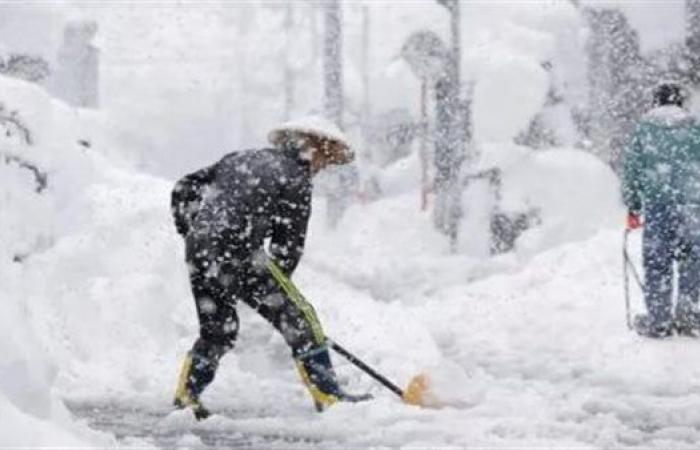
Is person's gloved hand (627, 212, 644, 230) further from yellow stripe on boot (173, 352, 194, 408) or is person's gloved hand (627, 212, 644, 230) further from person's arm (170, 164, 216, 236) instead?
yellow stripe on boot (173, 352, 194, 408)


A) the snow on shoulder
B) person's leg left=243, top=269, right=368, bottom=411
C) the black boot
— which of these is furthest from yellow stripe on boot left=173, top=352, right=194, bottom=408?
the snow on shoulder

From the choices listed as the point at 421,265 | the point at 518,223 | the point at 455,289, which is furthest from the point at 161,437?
the point at 518,223

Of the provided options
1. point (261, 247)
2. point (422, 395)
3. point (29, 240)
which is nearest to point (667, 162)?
point (422, 395)

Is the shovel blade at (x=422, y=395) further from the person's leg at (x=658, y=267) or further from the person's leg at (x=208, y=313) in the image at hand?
the person's leg at (x=658, y=267)

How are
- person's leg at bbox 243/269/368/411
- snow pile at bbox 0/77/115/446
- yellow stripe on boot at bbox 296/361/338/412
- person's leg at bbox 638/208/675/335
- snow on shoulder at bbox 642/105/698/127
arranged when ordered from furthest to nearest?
snow on shoulder at bbox 642/105/698/127 → person's leg at bbox 638/208/675/335 → yellow stripe on boot at bbox 296/361/338/412 → person's leg at bbox 243/269/368/411 → snow pile at bbox 0/77/115/446

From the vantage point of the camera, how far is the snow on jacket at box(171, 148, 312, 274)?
6.16 meters

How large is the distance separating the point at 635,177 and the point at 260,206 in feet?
12.2

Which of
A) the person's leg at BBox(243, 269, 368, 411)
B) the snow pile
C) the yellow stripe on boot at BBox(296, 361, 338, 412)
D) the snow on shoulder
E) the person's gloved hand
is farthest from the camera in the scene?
the person's gloved hand

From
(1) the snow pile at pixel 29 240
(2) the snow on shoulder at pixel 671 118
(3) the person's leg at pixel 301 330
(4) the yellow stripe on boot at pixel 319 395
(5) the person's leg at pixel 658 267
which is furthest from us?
(2) the snow on shoulder at pixel 671 118

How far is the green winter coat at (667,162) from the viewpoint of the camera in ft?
29.4

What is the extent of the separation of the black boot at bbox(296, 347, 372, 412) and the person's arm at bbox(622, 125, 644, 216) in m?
3.42

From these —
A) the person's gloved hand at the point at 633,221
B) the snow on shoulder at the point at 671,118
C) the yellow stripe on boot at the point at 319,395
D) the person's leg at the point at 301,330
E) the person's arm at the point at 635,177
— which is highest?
the snow on shoulder at the point at 671,118

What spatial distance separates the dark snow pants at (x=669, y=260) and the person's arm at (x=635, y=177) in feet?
0.48

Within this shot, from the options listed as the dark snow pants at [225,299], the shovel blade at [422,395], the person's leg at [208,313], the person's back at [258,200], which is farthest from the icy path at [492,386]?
the person's back at [258,200]
